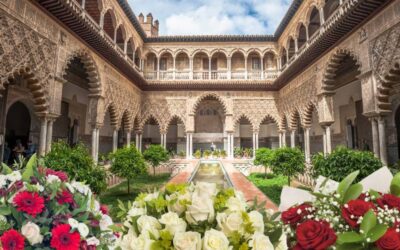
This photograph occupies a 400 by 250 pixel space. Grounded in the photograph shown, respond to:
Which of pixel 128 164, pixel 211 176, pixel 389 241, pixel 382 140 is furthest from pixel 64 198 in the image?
pixel 211 176

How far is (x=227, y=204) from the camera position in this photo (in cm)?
104

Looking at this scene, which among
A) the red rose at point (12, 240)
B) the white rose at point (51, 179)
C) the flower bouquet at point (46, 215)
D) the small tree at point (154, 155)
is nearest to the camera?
the red rose at point (12, 240)

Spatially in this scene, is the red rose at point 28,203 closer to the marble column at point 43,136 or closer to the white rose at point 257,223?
the white rose at point 257,223

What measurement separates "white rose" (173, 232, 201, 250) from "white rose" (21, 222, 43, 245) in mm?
987

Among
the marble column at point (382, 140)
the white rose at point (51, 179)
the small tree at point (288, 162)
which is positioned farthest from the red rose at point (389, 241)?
the marble column at point (382, 140)

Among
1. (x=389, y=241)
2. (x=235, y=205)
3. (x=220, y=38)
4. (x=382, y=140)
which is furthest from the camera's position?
(x=220, y=38)

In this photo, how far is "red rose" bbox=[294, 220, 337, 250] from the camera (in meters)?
0.86

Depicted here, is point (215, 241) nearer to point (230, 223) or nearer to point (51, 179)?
point (230, 223)

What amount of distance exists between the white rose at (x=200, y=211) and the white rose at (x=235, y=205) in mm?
78

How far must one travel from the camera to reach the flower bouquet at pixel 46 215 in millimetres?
1407

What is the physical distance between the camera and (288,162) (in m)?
9.74

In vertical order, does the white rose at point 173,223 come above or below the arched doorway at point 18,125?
below

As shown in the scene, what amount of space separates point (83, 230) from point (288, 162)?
925cm

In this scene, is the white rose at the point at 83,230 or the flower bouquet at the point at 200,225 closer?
the flower bouquet at the point at 200,225
